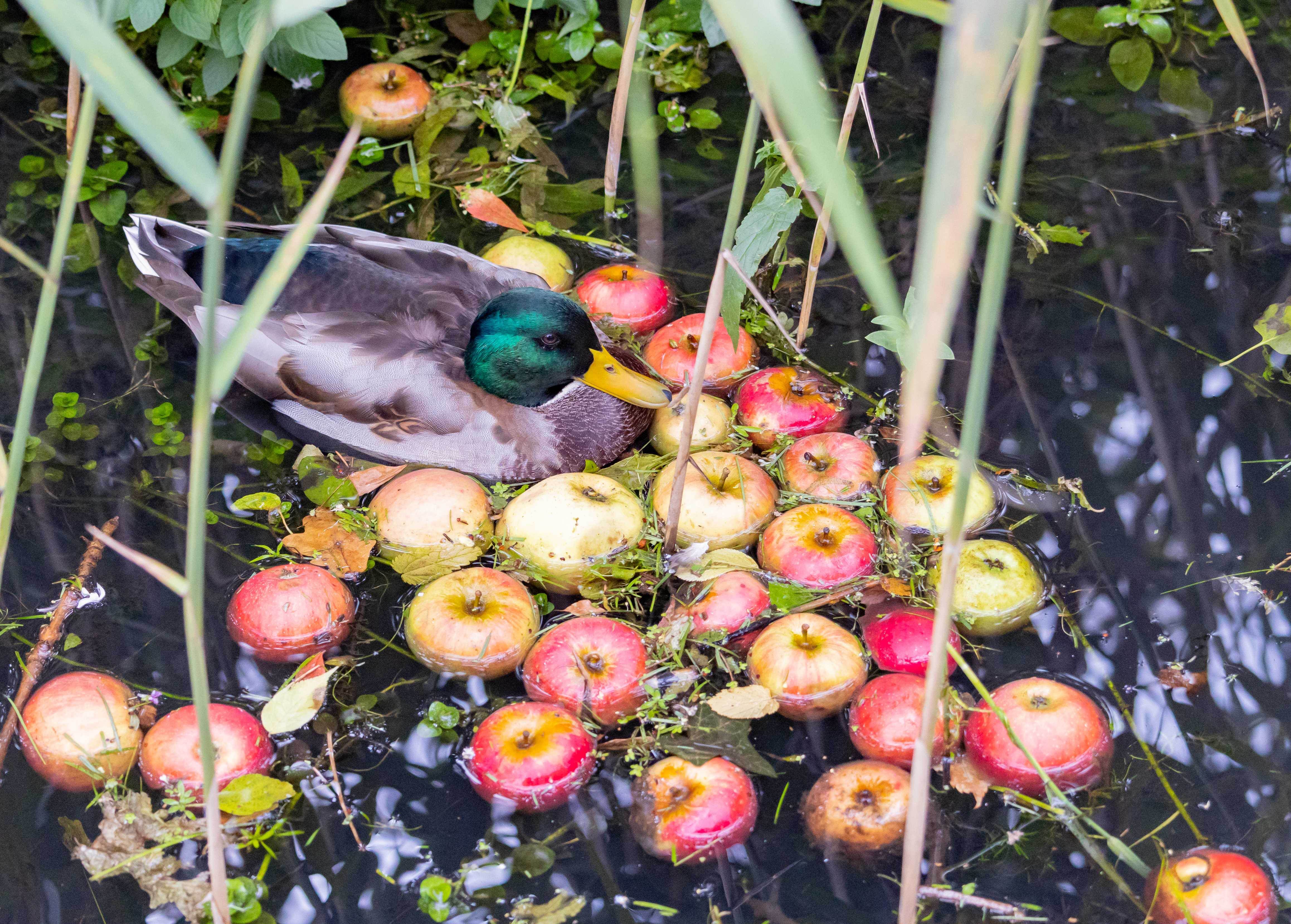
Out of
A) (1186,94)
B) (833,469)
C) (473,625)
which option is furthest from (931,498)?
(1186,94)

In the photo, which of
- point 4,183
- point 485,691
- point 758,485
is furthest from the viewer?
point 4,183

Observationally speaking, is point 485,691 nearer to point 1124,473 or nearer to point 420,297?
point 420,297

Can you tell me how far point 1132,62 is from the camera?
4.00 metres

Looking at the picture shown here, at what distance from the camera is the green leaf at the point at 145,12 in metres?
3.18

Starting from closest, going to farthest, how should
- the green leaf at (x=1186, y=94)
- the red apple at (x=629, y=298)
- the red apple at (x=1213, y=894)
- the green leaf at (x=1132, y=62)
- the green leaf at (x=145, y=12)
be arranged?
the red apple at (x=1213, y=894), the green leaf at (x=145, y=12), the red apple at (x=629, y=298), the green leaf at (x=1186, y=94), the green leaf at (x=1132, y=62)

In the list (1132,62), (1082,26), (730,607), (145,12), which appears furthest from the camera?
(1082,26)

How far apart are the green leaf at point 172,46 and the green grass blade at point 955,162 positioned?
11.3ft

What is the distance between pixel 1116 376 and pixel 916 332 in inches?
99.1

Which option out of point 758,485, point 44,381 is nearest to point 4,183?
point 44,381

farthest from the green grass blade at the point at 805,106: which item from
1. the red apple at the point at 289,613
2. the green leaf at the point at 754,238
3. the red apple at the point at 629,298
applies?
the red apple at the point at 629,298

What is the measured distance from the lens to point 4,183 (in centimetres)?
364

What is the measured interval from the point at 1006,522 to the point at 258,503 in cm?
207

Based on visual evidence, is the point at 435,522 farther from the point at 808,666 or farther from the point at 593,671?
the point at 808,666

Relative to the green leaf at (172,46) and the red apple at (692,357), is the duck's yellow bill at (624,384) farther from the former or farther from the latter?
the green leaf at (172,46)
